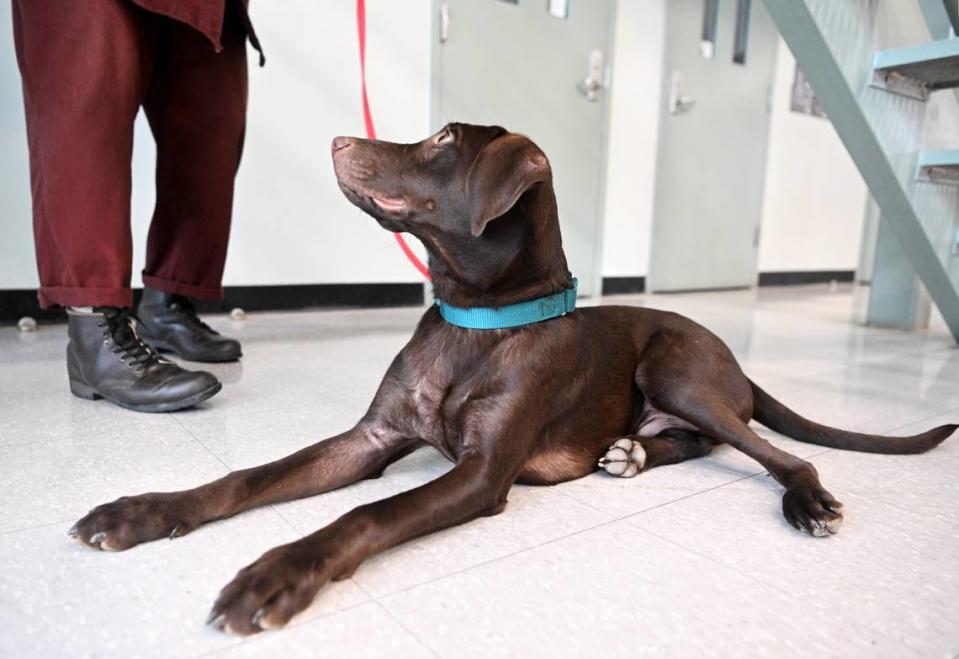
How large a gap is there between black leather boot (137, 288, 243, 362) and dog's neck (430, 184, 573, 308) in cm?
138

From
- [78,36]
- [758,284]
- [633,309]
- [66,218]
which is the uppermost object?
[78,36]

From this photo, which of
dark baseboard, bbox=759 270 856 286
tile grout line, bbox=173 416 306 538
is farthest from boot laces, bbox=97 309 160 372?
dark baseboard, bbox=759 270 856 286

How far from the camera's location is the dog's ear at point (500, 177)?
118 centimetres

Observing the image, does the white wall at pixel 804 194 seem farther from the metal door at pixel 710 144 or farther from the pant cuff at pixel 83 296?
the pant cuff at pixel 83 296

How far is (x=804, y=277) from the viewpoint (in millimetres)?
7727

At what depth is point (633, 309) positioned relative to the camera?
1758mm

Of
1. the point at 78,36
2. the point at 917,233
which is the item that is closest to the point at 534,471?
the point at 78,36

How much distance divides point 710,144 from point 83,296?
556cm

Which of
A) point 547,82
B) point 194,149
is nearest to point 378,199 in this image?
point 194,149

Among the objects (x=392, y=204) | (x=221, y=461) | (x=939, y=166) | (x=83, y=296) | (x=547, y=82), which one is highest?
(x=547, y=82)

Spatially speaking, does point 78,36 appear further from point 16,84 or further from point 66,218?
point 16,84

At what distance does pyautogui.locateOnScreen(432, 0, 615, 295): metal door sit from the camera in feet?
14.1

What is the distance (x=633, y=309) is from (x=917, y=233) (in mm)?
2001

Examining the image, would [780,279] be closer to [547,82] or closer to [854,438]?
[547,82]
